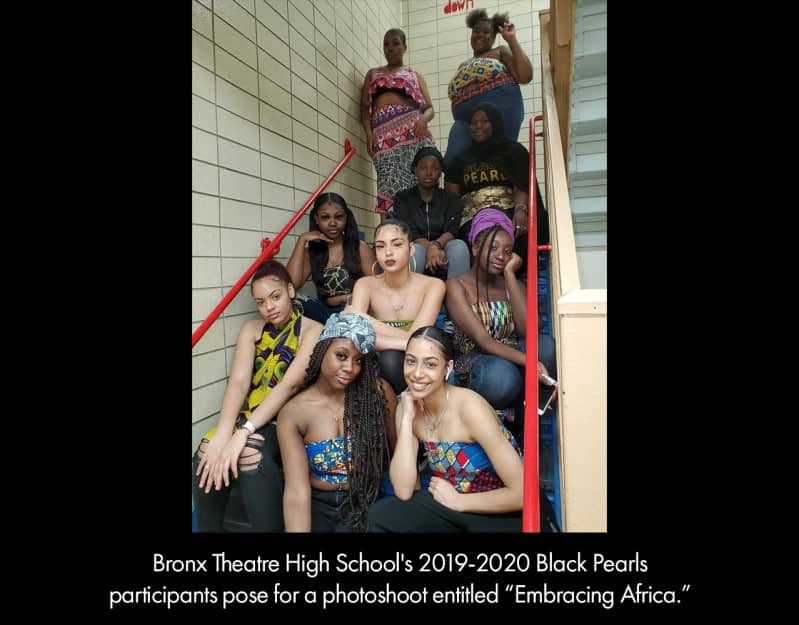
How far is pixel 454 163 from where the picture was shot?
11.5ft

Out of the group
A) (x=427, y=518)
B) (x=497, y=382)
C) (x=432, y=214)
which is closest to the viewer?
(x=427, y=518)

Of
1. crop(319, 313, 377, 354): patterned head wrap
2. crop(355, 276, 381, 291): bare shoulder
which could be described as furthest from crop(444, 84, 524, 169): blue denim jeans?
crop(319, 313, 377, 354): patterned head wrap

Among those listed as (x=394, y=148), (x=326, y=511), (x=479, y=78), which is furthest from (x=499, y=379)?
(x=479, y=78)

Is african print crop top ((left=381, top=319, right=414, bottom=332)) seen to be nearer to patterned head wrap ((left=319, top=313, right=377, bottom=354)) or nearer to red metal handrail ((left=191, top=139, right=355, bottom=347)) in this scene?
patterned head wrap ((left=319, top=313, right=377, bottom=354))

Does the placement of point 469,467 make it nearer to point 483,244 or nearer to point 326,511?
point 326,511

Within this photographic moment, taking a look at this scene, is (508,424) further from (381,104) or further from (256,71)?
(381,104)

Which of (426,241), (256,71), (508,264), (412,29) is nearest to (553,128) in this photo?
(508,264)

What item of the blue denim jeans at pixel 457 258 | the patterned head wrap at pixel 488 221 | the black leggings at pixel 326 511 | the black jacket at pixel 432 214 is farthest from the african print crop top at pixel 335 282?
the black leggings at pixel 326 511

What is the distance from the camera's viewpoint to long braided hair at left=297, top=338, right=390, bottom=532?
176 cm

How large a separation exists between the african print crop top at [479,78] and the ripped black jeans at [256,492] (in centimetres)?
303

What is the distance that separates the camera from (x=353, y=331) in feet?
6.12

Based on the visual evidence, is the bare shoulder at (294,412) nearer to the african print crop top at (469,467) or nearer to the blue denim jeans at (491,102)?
the african print crop top at (469,467)

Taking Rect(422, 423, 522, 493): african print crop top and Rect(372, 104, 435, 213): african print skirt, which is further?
Rect(372, 104, 435, 213): african print skirt

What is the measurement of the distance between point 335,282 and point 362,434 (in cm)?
122
